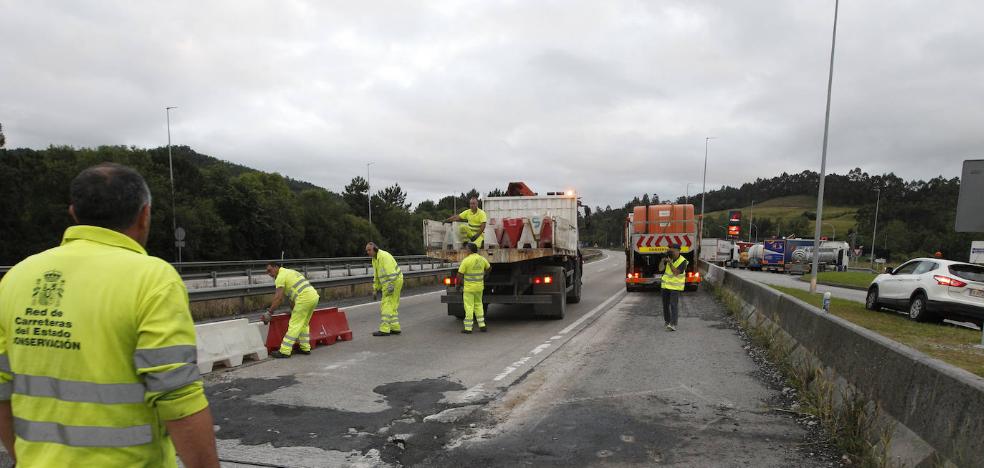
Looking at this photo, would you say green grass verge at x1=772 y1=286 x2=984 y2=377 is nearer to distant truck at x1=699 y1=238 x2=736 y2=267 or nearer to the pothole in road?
the pothole in road

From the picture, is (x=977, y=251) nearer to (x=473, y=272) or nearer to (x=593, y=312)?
(x=593, y=312)

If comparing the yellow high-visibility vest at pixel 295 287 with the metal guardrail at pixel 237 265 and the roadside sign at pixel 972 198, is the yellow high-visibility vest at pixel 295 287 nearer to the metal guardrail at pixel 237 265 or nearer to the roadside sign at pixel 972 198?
the metal guardrail at pixel 237 265

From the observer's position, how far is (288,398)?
19.1ft

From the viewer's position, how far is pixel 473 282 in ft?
33.5

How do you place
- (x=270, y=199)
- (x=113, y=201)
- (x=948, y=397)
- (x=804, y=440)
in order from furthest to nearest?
1. (x=270, y=199)
2. (x=804, y=440)
3. (x=948, y=397)
4. (x=113, y=201)

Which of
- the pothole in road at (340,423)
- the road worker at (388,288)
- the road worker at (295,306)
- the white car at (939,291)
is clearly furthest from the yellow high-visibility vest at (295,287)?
the white car at (939,291)

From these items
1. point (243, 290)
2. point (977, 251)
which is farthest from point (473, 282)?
point (977, 251)

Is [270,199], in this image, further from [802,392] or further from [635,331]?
[802,392]

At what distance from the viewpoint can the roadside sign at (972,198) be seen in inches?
345

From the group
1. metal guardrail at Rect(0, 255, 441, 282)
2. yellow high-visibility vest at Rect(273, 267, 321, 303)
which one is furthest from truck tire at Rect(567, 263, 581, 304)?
yellow high-visibility vest at Rect(273, 267, 321, 303)

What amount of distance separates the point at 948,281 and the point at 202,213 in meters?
53.3

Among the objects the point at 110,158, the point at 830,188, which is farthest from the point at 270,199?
the point at 830,188

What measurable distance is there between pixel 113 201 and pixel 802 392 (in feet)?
20.0

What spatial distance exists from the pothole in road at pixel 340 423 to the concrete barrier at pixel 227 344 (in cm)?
83
